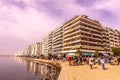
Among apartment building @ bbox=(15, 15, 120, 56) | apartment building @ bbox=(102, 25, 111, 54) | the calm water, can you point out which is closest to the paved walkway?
the calm water

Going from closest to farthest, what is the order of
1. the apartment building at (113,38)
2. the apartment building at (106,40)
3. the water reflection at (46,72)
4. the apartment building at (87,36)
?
the water reflection at (46,72), the apartment building at (87,36), the apartment building at (106,40), the apartment building at (113,38)

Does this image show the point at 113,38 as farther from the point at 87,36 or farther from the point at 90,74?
the point at 90,74

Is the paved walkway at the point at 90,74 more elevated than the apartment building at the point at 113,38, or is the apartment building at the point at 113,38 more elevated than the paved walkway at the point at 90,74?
the apartment building at the point at 113,38

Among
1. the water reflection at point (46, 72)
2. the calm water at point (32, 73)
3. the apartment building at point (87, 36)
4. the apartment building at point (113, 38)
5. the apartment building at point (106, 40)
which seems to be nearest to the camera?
the water reflection at point (46, 72)

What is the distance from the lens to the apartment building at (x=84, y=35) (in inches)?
2623

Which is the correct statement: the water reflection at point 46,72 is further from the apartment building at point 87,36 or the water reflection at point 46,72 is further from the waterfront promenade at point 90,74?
the apartment building at point 87,36

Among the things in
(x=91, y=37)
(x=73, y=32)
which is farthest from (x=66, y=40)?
(x=91, y=37)

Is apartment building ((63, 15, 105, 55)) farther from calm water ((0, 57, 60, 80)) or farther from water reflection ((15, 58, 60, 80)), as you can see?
water reflection ((15, 58, 60, 80))

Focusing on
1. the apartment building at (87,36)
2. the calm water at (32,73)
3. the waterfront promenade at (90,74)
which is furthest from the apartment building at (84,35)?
the waterfront promenade at (90,74)

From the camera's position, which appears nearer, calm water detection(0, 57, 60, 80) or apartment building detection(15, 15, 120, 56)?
calm water detection(0, 57, 60, 80)

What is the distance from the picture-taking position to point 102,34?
83.8m

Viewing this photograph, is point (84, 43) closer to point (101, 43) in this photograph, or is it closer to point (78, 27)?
point (78, 27)

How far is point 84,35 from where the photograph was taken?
68250 mm

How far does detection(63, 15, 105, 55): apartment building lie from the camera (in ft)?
219
